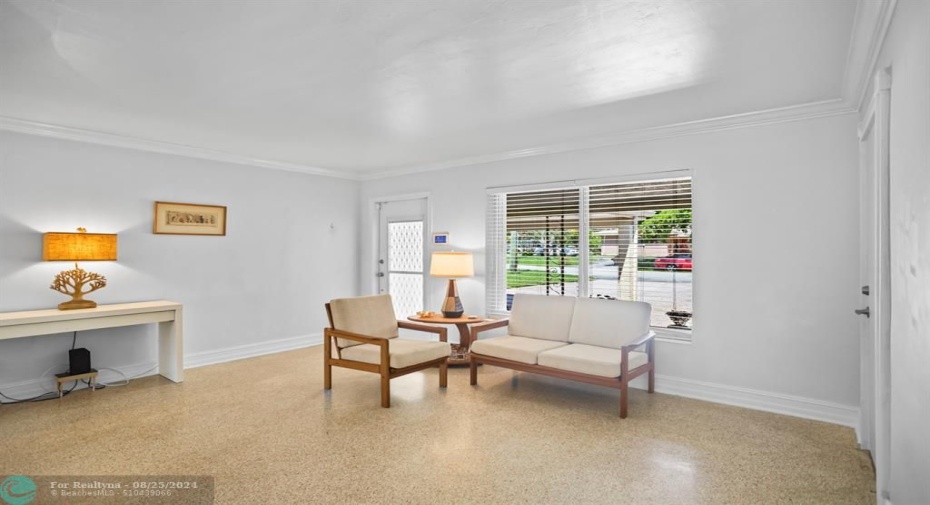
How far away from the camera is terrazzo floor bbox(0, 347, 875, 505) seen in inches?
99.5

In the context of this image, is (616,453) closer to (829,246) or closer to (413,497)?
(413,497)

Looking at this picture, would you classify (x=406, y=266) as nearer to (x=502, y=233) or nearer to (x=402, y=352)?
(x=502, y=233)

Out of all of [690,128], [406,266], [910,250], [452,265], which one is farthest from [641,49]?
[406,266]

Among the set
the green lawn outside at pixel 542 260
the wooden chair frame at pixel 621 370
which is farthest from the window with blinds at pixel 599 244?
the wooden chair frame at pixel 621 370

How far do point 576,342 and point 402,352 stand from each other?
159 cm

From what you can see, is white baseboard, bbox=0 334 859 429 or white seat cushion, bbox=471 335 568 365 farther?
white seat cushion, bbox=471 335 568 365

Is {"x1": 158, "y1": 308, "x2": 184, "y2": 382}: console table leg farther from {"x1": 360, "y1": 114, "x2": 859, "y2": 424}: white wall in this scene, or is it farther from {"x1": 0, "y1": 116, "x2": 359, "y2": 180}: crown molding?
{"x1": 360, "y1": 114, "x2": 859, "y2": 424}: white wall

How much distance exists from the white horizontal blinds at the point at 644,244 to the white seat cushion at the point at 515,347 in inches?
32.8

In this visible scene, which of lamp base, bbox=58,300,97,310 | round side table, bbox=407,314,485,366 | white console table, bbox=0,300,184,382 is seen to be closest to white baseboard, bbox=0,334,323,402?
white console table, bbox=0,300,184,382

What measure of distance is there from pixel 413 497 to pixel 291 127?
3.24m

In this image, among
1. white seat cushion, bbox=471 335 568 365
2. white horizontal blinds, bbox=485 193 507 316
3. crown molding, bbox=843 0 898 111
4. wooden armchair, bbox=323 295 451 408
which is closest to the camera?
crown molding, bbox=843 0 898 111

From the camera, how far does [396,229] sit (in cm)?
655

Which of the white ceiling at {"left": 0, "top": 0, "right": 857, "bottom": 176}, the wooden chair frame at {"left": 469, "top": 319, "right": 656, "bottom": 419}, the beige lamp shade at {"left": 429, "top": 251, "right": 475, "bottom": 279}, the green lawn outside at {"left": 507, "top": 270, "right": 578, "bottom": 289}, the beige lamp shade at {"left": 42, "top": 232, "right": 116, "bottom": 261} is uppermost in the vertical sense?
the white ceiling at {"left": 0, "top": 0, "right": 857, "bottom": 176}

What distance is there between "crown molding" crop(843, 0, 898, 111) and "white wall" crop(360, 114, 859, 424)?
1.96 ft
